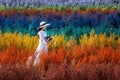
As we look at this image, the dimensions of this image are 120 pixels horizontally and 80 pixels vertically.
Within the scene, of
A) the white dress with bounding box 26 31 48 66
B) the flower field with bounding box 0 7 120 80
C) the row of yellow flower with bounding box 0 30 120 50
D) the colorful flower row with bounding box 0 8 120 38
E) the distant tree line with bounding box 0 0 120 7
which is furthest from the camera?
the distant tree line with bounding box 0 0 120 7

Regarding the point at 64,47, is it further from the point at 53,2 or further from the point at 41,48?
the point at 53,2

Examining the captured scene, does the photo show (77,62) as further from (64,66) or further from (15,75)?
(15,75)

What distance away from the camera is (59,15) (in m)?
18.3

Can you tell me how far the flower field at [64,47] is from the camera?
771 cm

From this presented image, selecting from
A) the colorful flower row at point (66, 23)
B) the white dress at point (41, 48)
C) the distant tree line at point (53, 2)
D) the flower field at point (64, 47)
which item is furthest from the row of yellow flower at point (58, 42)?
the distant tree line at point (53, 2)

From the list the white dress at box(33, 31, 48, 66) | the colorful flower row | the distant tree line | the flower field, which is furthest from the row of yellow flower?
the distant tree line

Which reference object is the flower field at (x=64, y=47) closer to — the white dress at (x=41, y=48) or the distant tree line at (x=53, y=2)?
the white dress at (x=41, y=48)

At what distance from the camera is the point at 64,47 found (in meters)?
11.4

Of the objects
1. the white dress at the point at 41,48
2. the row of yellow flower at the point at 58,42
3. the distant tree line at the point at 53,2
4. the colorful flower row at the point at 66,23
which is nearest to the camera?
the white dress at the point at 41,48

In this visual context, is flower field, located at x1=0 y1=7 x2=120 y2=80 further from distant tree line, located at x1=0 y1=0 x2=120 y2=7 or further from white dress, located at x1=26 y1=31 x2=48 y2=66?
distant tree line, located at x1=0 y1=0 x2=120 y2=7

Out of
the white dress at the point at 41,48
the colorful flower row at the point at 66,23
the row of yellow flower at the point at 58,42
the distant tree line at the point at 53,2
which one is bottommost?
the distant tree line at the point at 53,2

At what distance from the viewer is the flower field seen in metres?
7.71

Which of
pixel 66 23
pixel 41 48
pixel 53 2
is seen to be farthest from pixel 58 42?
pixel 53 2

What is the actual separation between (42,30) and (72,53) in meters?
1.16
